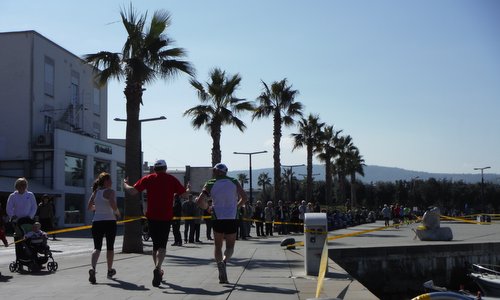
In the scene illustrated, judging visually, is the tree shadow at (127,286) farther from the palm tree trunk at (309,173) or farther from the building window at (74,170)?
the building window at (74,170)

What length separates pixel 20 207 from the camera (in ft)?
35.7

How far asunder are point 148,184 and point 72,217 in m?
36.4

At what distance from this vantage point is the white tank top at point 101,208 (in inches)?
362

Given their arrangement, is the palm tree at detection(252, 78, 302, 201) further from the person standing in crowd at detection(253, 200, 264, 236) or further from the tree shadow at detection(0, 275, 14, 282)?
the tree shadow at detection(0, 275, 14, 282)

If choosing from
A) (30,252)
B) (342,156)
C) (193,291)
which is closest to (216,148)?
(30,252)

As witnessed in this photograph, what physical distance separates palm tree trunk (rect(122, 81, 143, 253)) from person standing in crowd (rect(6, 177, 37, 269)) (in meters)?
4.13

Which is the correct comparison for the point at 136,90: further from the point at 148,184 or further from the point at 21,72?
the point at 21,72

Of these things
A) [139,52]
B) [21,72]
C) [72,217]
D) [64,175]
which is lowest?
[72,217]

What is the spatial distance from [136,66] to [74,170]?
2903 centimetres

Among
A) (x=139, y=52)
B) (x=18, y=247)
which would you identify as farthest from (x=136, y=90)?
(x=18, y=247)

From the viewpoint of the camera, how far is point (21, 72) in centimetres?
3991

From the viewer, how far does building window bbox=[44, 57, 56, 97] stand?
4178cm

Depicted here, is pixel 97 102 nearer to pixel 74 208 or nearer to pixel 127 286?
pixel 74 208

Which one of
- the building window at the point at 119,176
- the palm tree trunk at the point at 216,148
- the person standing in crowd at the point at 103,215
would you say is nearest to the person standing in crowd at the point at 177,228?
the palm tree trunk at the point at 216,148
